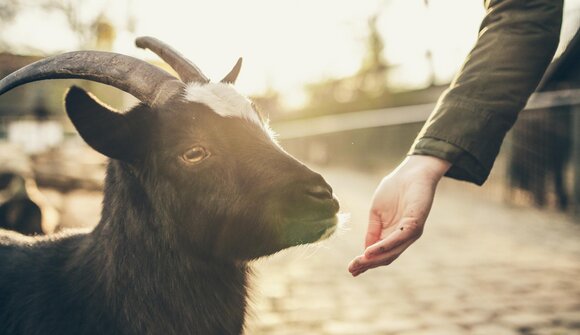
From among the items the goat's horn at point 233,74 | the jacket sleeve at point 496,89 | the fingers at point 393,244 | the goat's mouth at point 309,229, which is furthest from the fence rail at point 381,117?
the fingers at point 393,244

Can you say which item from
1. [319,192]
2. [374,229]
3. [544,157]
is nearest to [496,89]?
[374,229]

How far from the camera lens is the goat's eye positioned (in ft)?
8.28

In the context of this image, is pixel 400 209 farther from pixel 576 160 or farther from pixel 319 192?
pixel 576 160

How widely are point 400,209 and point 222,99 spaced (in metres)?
1.23

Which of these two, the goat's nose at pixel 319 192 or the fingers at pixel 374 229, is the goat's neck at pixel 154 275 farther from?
the fingers at pixel 374 229

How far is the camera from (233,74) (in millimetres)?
3400

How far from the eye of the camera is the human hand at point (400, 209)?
171 cm

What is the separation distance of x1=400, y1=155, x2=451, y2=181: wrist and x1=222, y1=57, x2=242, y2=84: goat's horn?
1.74 metres

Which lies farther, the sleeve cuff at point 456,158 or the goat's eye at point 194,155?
the goat's eye at point 194,155

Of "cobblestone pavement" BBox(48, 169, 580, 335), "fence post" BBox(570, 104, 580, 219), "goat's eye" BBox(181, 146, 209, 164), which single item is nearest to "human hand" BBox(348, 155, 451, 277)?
"cobblestone pavement" BBox(48, 169, 580, 335)

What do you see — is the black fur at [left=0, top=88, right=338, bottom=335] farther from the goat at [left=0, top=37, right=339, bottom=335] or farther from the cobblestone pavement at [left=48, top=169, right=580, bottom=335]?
the cobblestone pavement at [left=48, top=169, right=580, bottom=335]

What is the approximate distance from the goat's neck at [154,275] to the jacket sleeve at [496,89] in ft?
4.24

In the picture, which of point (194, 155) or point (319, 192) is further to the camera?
point (194, 155)

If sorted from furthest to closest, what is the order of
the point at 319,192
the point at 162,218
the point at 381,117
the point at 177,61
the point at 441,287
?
1. the point at 381,117
2. the point at 441,287
3. the point at 177,61
4. the point at 162,218
5. the point at 319,192
